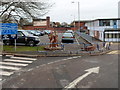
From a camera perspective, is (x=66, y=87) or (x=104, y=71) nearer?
(x=66, y=87)

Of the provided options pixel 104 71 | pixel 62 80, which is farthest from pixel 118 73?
pixel 62 80

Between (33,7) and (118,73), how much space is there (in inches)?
447

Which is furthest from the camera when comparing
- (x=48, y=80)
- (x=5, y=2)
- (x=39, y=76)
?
(x=5, y=2)

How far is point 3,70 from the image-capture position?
347 inches

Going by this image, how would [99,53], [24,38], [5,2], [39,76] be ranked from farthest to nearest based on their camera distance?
[24,38]
[5,2]
[99,53]
[39,76]

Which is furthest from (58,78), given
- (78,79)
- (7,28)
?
(7,28)

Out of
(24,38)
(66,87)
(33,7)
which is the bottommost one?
(66,87)

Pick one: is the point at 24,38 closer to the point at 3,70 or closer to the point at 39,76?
the point at 3,70

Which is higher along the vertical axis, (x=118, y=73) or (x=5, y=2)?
(x=5, y=2)

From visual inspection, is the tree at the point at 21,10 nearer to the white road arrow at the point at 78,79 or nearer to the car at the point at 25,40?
the car at the point at 25,40

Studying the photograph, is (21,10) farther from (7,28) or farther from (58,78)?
(58,78)

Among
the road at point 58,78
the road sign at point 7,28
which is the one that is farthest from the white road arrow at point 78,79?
the road sign at point 7,28

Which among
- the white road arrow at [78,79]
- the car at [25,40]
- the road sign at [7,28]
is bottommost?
Result: the white road arrow at [78,79]

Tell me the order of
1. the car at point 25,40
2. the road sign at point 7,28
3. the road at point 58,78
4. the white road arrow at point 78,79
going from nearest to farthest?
the white road arrow at point 78,79 → the road at point 58,78 → the road sign at point 7,28 → the car at point 25,40
